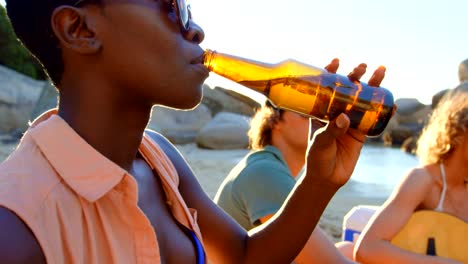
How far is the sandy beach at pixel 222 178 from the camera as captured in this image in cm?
812

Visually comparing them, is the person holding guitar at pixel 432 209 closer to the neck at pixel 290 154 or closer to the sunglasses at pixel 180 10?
the neck at pixel 290 154

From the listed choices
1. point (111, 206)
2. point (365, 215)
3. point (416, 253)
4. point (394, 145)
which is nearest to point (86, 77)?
point (111, 206)

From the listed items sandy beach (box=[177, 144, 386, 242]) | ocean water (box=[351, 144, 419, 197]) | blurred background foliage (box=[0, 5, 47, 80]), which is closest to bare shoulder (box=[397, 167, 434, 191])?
ocean water (box=[351, 144, 419, 197])

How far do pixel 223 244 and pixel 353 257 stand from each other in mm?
1560

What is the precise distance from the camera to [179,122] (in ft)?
61.5

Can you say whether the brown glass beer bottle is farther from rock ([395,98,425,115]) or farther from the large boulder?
rock ([395,98,425,115])

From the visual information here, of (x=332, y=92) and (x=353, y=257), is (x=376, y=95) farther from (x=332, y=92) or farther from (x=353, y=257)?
(x=353, y=257)

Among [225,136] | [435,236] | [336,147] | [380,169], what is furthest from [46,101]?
[336,147]

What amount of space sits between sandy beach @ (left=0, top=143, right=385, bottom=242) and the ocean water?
0.30m

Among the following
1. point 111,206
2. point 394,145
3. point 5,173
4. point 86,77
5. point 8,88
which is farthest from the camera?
point 394,145

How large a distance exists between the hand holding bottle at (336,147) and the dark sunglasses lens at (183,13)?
1.65 ft

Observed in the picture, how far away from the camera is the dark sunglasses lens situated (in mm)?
1667

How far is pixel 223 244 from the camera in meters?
2.00

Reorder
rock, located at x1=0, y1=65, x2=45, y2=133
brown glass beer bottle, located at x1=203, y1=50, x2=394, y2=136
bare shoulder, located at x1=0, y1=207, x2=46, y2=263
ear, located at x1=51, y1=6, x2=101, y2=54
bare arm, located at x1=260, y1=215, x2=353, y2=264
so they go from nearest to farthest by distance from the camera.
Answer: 1. bare shoulder, located at x1=0, y1=207, x2=46, y2=263
2. ear, located at x1=51, y1=6, x2=101, y2=54
3. brown glass beer bottle, located at x1=203, y1=50, x2=394, y2=136
4. bare arm, located at x1=260, y1=215, x2=353, y2=264
5. rock, located at x1=0, y1=65, x2=45, y2=133
